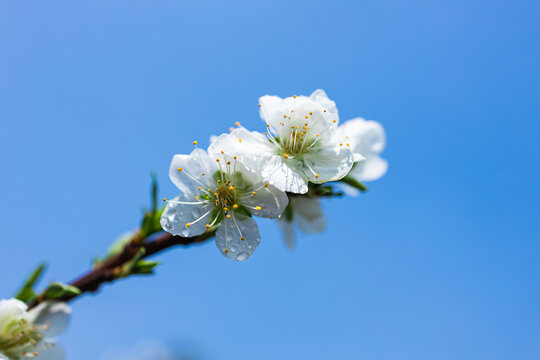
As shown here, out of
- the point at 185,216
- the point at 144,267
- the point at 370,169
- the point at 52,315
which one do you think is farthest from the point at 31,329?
the point at 370,169

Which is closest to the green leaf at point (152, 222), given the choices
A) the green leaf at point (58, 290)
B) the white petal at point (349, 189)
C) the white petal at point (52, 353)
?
the green leaf at point (58, 290)

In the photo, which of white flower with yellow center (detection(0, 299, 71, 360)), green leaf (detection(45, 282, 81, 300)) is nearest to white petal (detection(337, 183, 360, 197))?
green leaf (detection(45, 282, 81, 300))

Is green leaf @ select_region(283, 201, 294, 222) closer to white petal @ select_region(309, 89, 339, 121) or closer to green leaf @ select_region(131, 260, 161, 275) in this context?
white petal @ select_region(309, 89, 339, 121)

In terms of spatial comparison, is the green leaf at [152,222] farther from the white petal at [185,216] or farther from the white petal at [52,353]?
the white petal at [52,353]

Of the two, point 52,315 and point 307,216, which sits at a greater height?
point 307,216

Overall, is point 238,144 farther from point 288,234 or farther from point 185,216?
point 288,234

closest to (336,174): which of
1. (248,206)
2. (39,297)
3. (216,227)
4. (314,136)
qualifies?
(314,136)

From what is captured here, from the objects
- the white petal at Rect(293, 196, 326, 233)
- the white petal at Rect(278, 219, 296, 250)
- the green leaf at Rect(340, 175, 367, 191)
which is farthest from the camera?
the white petal at Rect(278, 219, 296, 250)
